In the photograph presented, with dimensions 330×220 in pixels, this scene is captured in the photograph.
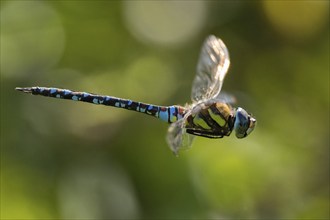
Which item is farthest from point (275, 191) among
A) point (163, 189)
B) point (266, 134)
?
point (163, 189)

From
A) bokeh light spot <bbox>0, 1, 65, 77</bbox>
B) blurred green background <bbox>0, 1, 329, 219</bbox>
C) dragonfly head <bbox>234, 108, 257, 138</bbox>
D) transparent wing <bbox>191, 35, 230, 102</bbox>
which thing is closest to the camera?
dragonfly head <bbox>234, 108, 257, 138</bbox>

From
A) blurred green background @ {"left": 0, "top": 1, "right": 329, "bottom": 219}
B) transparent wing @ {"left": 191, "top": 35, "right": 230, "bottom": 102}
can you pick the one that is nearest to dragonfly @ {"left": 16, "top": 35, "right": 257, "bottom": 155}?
transparent wing @ {"left": 191, "top": 35, "right": 230, "bottom": 102}

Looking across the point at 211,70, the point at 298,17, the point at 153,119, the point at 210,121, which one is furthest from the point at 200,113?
the point at 298,17

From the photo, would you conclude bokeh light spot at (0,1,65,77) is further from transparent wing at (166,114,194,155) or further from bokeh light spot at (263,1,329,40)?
transparent wing at (166,114,194,155)

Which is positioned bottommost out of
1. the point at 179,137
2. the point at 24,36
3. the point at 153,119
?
the point at 179,137

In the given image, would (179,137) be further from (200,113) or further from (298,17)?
(298,17)

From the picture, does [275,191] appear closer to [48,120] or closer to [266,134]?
[266,134]

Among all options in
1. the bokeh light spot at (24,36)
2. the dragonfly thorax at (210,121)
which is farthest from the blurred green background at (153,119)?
the dragonfly thorax at (210,121)
